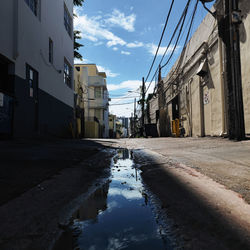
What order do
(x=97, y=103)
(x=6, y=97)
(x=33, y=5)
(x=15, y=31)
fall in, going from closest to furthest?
(x=6, y=97) → (x=15, y=31) → (x=33, y=5) → (x=97, y=103)

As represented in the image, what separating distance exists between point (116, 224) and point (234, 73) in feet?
19.3

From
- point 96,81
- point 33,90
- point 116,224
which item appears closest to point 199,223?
point 116,224

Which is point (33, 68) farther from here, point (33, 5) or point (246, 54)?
point (246, 54)

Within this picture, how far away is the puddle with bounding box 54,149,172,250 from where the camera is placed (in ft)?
2.43

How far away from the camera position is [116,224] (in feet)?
2.96

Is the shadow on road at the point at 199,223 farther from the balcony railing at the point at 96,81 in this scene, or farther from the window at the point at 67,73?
the balcony railing at the point at 96,81

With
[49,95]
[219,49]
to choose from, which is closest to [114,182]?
[219,49]

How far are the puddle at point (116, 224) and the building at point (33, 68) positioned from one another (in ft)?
18.2

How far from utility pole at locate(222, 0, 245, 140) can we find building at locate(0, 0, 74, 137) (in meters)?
6.37

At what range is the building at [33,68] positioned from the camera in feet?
21.0

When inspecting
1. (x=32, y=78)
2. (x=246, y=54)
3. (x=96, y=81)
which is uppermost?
(x=96, y=81)

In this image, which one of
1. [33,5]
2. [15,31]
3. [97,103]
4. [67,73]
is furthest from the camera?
[97,103]

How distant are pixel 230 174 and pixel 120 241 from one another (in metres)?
1.37

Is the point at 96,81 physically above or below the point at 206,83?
above
